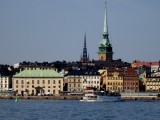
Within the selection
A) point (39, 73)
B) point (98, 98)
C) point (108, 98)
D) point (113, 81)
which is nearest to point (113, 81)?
point (113, 81)

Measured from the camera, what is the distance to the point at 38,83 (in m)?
110

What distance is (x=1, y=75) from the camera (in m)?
116

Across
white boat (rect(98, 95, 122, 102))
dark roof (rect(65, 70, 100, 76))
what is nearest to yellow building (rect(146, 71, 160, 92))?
dark roof (rect(65, 70, 100, 76))

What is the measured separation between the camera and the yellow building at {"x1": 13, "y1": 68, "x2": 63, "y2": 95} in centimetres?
10900

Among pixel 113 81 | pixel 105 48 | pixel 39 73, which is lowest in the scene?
pixel 113 81

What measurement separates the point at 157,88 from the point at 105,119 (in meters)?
67.1

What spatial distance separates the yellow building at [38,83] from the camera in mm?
109000

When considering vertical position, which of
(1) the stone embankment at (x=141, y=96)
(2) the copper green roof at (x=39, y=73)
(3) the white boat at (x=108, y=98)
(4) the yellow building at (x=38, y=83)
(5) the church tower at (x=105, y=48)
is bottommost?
(3) the white boat at (x=108, y=98)

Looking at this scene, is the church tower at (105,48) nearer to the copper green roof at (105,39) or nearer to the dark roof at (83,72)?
the copper green roof at (105,39)

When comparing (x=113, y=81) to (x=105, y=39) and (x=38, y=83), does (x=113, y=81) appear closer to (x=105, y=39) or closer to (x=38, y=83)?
(x=38, y=83)

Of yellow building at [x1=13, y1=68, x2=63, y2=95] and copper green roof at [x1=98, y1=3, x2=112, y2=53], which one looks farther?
copper green roof at [x1=98, y1=3, x2=112, y2=53]

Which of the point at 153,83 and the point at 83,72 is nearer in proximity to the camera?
the point at 83,72

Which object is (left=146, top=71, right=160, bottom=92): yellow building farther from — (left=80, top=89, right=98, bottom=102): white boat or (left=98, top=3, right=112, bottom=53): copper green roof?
(left=80, top=89, right=98, bottom=102): white boat

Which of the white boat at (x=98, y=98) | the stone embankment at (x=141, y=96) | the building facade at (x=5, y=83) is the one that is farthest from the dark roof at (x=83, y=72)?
the white boat at (x=98, y=98)
